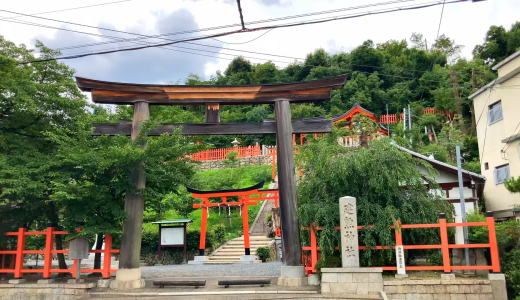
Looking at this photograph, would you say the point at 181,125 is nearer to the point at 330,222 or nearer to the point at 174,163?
the point at 174,163

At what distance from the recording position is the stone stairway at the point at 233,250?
19234 mm

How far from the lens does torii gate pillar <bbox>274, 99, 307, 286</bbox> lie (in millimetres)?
10406

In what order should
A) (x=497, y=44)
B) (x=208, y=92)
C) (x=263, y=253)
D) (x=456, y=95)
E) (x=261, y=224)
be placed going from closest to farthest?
(x=208, y=92), (x=263, y=253), (x=261, y=224), (x=456, y=95), (x=497, y=44)

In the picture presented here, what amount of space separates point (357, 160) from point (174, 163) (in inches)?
200

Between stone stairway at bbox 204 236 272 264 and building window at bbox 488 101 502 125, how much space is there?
12345 millimetres

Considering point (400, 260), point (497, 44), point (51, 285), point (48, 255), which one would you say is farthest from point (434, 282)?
point (497, 44)

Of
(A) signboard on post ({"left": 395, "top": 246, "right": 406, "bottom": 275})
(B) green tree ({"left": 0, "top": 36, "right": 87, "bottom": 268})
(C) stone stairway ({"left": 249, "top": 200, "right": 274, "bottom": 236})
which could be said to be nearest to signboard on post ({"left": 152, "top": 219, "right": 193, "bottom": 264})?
(C) stone stairway ({"left": 249, "top": 200, "right": 274, "bottom": 236})

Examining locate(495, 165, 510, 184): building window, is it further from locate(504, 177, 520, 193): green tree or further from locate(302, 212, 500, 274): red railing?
locate(302, 212, 500, 274): red railing

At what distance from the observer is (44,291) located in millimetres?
10328

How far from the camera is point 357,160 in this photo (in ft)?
32.0

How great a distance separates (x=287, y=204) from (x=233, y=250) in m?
10.4

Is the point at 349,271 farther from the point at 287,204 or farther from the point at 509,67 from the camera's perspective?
the point at 509,67

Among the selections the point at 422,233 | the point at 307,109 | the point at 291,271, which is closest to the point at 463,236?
the point at 422,233

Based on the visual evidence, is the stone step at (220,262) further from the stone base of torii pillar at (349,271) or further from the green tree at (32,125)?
the stone base of torii pillar at (349,271)
